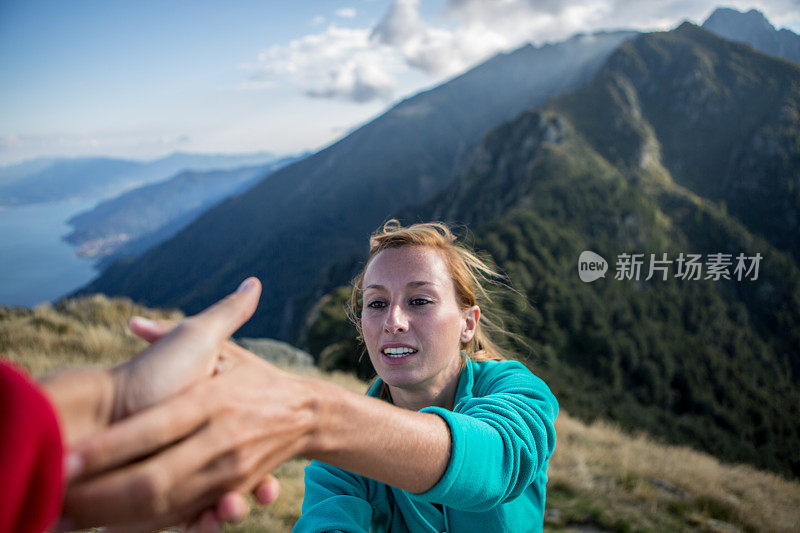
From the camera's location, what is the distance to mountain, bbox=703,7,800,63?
148538mm

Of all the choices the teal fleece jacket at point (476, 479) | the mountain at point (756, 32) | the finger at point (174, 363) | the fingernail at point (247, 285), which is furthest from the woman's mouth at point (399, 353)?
the mountain at point (756, 32)

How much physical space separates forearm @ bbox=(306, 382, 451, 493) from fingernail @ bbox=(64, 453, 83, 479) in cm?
46

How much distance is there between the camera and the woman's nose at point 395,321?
6.27 feet

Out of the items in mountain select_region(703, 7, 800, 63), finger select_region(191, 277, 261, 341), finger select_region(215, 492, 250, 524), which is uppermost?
mountain select_region(703, 7, 800, 63)

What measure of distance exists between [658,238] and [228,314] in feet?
214

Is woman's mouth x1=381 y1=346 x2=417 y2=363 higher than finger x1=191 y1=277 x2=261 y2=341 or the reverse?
the reverse

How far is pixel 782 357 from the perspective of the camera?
51.5 m

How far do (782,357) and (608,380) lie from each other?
32315 mm

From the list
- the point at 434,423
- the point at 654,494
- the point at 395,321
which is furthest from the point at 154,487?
the point at 654,494

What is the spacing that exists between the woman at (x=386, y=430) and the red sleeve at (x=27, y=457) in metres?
0.06

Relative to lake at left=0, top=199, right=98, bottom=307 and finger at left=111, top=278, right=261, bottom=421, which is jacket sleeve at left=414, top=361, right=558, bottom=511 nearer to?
finger at left=111, top=278, right=261, bottom=421

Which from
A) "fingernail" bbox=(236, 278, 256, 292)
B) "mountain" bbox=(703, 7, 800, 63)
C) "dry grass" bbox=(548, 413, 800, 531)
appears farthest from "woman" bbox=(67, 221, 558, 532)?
"mountain" bbox=(703, 7, 800, 63)
